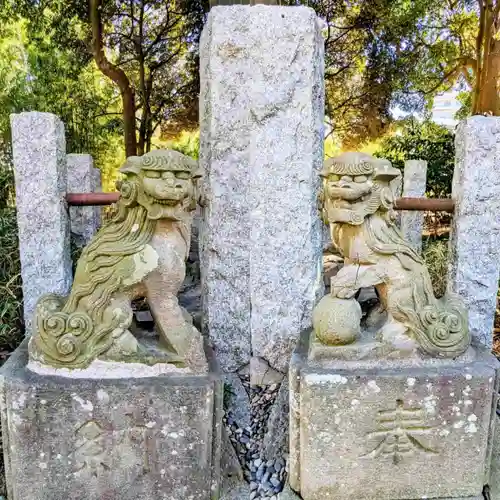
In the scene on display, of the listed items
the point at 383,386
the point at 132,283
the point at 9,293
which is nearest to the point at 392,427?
the point at 383,386

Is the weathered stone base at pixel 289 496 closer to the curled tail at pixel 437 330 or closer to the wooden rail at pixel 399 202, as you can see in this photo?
the curled tail at pixel 437 330

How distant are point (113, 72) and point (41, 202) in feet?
18.7

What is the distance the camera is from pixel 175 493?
74.6 inches

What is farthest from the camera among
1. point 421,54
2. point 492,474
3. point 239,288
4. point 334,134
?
point 334,134

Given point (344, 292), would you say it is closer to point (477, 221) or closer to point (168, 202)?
point (168, 202)

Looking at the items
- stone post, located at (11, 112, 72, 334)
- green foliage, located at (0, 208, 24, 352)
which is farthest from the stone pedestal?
green foliage, located at (0, 208, 24, 352)

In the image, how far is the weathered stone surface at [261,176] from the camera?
7.97ft

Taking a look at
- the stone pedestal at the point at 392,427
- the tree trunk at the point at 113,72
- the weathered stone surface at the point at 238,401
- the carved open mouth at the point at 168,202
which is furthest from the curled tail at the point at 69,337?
the tree trunk at the point at 113,72

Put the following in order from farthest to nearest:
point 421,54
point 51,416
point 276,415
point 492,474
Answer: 1. point 421,54
2. point 276,415
3. point 492,474
4. point 51,416

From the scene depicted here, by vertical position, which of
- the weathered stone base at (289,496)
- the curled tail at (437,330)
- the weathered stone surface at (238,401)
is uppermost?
the curled tail at (437,330)

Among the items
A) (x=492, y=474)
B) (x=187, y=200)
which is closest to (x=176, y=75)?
(x=187, y=200)

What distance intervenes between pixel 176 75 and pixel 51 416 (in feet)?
27.8

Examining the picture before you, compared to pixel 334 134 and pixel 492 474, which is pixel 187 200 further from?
pixel 334 134

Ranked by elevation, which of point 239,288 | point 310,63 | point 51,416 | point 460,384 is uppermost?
point 310,63
